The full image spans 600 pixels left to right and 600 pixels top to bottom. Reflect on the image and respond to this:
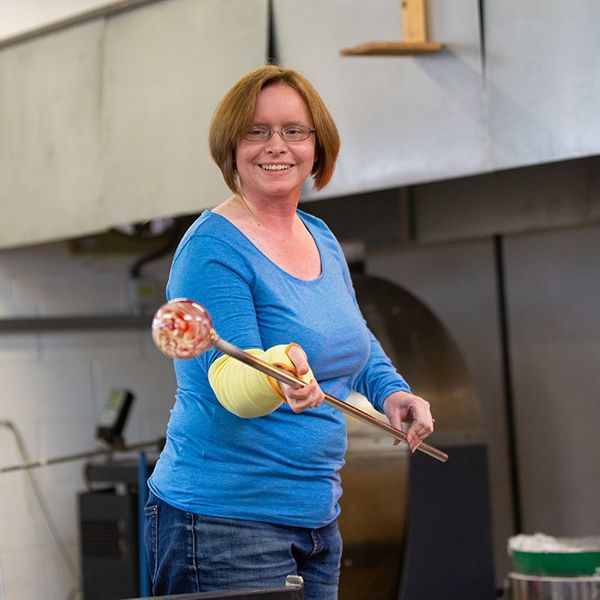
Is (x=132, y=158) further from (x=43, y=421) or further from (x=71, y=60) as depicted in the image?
(x=43, y=421)

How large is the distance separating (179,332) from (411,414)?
1.69ft

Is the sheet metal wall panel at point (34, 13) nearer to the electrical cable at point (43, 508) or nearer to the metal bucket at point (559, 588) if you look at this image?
the electrical cable at point (43, 508)

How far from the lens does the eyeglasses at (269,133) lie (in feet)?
5.12

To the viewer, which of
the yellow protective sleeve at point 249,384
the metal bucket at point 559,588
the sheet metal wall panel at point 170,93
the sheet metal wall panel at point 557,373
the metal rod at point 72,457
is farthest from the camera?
the sheet metal wall panel at point 557,373

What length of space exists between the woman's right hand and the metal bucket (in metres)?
1.88

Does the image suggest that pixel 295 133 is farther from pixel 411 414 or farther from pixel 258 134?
pixel 411 414

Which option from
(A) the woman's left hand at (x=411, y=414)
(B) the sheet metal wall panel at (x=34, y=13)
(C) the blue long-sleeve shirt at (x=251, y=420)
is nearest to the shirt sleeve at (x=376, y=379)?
(A) the woman's left hand at (x=411, y=414)

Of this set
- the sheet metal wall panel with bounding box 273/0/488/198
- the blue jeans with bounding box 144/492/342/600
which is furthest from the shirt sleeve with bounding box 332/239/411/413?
the sheet metal wall panel with bounding box 273/0/488/198

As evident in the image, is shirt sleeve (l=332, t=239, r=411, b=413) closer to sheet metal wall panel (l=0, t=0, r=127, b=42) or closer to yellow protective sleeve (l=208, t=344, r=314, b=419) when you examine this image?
yellow protective sleeve (l=208, t=344, r=314, b=419)

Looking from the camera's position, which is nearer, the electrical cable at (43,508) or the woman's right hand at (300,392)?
the woman's right hand at (300,392)

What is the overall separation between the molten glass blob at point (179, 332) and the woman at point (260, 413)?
202 millimetres

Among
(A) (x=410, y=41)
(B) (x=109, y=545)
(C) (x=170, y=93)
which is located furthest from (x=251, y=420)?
(B) (x=109, y=545)

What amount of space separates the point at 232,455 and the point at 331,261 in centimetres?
31

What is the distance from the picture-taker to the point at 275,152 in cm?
155
